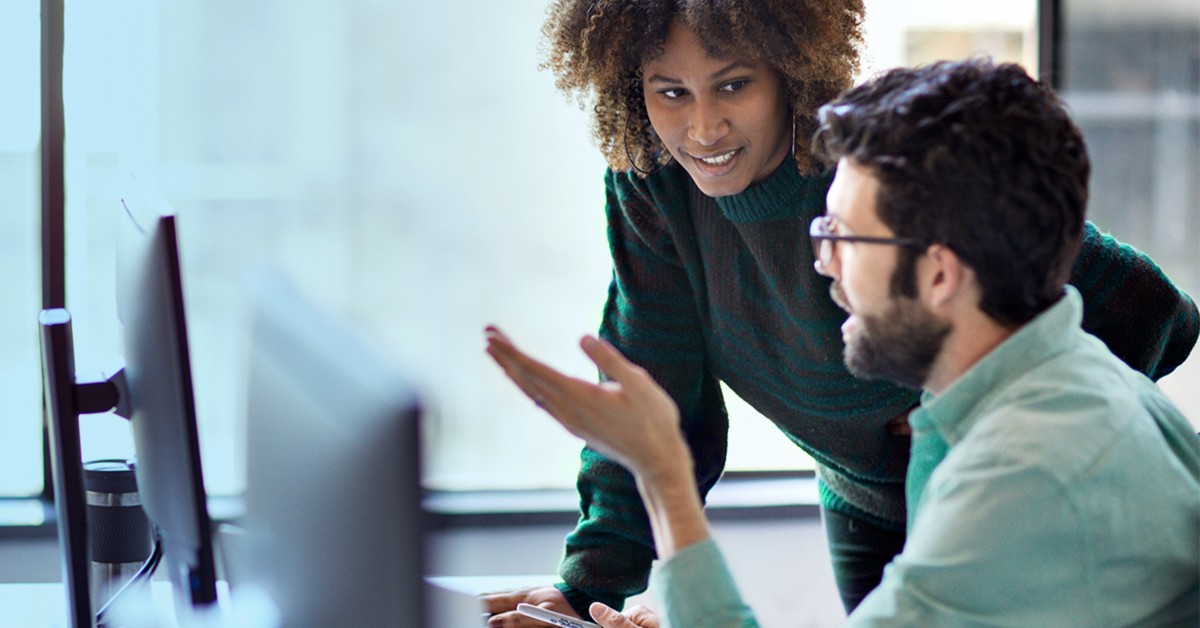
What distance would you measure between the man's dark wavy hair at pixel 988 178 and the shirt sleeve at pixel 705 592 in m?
0.29

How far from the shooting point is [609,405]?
3.15 ft

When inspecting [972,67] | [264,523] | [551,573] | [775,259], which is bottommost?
[551,573]

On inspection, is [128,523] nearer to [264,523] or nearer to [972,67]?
[264,523]

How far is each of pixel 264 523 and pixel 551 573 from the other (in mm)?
1890

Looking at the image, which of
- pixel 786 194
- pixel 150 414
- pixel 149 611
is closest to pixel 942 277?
pixel 786 194

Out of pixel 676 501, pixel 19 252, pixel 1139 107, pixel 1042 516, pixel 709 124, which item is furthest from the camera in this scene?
pixel 1139 107

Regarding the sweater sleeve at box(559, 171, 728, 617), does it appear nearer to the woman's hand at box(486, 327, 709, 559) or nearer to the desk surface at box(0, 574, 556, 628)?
the desk surface at box(0, 574, 556, 628)

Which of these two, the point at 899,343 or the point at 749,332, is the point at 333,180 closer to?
the point at 749,332

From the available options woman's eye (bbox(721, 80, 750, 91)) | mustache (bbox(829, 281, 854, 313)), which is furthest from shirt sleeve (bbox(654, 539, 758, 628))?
woman's eye (bbox(721, 80, 750, 91))

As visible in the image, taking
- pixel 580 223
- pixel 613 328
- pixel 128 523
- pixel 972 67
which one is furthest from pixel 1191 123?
pixel 128 523

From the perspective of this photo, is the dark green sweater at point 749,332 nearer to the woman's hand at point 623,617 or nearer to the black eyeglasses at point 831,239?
the woman's hand at point 623,617

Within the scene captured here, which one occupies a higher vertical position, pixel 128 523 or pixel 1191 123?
pixel 1191 123

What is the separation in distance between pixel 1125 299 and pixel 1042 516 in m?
0.67

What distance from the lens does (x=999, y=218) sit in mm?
1004
